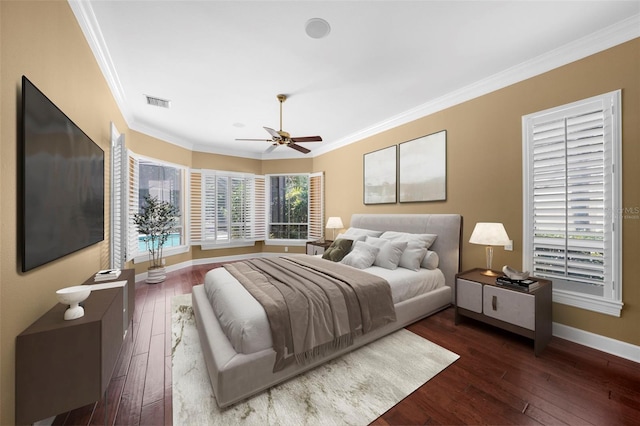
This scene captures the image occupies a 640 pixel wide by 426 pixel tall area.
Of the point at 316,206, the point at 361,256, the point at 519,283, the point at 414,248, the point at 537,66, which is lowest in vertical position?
the point at 519,283

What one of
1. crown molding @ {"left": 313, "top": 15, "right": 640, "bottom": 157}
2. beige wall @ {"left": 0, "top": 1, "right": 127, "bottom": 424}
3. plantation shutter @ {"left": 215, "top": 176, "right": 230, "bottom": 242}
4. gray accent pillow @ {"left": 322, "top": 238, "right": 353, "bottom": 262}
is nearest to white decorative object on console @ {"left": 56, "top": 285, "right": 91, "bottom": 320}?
beige wall @ {"left": 0, "top": 1, "right": 127, "bottom": 424}

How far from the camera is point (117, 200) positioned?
3.20 metres

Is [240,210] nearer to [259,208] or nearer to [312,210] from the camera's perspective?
[259,208]

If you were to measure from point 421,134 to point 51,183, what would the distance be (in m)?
4.28

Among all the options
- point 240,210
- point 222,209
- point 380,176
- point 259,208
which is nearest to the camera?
point 380,176

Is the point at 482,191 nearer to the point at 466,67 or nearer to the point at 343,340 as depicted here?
the point at 466,67

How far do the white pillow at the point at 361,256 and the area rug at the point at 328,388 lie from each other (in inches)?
40.4

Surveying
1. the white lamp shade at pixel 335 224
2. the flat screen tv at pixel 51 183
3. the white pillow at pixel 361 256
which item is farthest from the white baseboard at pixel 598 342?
the flat screen tv at pixel 51 183

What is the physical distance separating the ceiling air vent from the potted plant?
5.98 feet

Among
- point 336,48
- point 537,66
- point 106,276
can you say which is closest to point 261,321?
point 106,276

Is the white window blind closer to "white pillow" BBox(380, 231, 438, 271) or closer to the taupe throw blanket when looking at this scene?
"white pillow" BBox(380, 231, 438, 271)

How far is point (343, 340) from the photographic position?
228cm

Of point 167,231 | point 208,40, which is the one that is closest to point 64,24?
point 208,40

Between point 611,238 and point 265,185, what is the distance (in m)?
6.37
